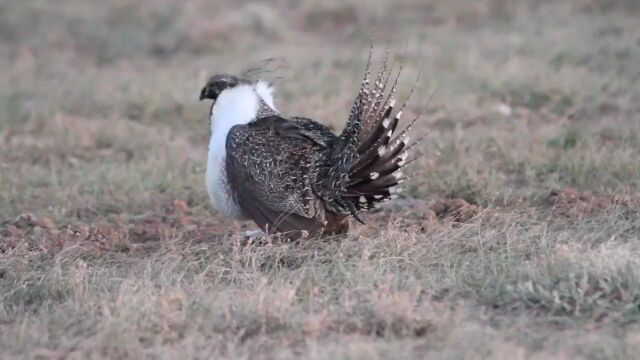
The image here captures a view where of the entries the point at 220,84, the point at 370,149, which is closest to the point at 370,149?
the point at 370,149

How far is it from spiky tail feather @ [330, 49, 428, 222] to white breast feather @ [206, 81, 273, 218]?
0.56 metres

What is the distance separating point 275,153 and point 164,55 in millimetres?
6630

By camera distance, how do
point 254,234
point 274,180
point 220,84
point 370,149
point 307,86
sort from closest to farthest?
point 370,149
point 274,180
point 254,234
point 220,84
point 307,86

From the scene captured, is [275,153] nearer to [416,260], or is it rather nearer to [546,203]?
[416,260]

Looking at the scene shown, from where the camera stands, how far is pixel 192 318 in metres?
4.14

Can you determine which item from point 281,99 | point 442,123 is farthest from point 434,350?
point 281,99

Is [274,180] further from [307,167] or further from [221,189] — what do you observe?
[221,189]

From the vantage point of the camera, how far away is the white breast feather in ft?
18.1

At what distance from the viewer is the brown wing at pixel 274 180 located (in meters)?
5.34

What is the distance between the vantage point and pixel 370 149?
521 cm

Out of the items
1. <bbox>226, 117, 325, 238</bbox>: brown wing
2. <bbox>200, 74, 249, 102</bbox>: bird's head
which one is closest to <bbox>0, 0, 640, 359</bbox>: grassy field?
<bbox>226, 117, 325, 238</bbox>: brown wing

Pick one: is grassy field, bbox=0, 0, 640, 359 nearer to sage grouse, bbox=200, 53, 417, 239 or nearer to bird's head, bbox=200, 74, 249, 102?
sage grouse, bbox=200, 53, 417, 239

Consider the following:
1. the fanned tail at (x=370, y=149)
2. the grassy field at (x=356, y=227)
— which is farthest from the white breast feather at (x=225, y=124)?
the fanned tail at (x=370, y=149)

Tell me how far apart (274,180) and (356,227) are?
22.9 inches
